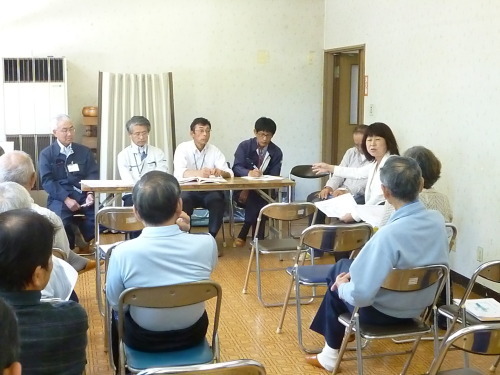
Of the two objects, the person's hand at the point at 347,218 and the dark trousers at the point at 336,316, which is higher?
the person's hand at the point at 347,218

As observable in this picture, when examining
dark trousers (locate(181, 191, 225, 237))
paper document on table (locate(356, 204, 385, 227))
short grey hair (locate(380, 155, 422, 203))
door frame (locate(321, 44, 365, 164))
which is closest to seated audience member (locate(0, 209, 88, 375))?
short grey hair (locate(380, 155, 422, 203))

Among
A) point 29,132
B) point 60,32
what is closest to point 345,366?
point 29,132

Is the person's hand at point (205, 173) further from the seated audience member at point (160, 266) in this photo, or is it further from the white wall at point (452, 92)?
the seated audience member at point (160, 266)

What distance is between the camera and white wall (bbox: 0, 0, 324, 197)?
6.79 meters

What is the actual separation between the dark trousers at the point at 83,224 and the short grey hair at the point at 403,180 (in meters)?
3.33

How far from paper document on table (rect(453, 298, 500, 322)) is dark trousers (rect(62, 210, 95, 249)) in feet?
11.6

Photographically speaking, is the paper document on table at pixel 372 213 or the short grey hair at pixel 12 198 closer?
the short grey hair at pixel 12 198

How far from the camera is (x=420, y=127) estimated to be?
5.50 metres

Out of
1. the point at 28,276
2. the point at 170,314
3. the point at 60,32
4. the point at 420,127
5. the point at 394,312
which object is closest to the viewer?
the point at 28,276

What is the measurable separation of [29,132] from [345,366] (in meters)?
4.45

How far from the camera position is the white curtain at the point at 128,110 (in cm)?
670

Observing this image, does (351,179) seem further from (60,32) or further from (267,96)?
(60,32)

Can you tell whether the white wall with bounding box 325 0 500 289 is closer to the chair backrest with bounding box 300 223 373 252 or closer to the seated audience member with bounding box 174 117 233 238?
the chair backrest with bounding box 300 223 373 252

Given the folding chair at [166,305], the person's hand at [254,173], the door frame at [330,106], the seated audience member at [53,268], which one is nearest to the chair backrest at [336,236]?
the folding chair at [166,305]
